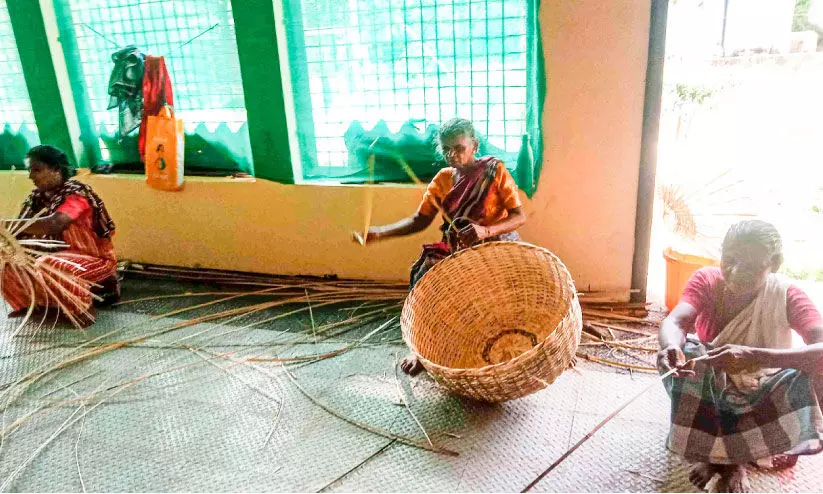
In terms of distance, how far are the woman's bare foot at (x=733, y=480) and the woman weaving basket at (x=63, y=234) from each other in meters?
3.04

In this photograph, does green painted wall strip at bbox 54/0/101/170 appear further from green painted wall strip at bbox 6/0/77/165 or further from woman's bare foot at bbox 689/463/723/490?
woman's bare foot at bbox 689/463/723/490

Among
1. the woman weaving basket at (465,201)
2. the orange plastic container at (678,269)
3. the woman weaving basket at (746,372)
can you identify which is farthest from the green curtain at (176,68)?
the woman weaving basket at (746,372)

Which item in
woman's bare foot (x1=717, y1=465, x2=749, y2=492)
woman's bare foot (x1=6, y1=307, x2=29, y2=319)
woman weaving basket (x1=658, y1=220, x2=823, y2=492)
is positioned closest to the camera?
woman weaving basket (x1=658, y1=220, x2=823, y2=492)

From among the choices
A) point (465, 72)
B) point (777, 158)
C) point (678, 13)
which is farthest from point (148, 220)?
point (777, 158)

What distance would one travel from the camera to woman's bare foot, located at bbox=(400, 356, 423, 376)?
2.36 m

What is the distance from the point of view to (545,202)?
2832 mm

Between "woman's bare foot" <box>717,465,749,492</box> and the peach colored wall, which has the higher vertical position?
the peach colored wall

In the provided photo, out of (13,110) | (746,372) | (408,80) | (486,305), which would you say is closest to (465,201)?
(486,305)

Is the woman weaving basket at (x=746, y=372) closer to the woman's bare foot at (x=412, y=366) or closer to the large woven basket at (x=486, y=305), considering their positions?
the large woven basket at (x=486, y=305)

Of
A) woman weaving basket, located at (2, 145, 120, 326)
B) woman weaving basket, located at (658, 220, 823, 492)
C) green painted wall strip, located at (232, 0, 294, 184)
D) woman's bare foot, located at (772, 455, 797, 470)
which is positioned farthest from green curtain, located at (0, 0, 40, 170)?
woman's bare foot, located at (772, 455, 797, 470)

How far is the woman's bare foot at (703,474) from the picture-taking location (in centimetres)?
162

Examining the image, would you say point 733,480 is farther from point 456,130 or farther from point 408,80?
point 408,80

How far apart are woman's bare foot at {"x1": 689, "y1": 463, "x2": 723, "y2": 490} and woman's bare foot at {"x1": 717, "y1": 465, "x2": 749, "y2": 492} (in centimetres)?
2

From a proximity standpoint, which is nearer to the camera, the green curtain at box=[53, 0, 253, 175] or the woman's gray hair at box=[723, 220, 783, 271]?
the woman's gray hair at box=[723, 220, 783, 271]
